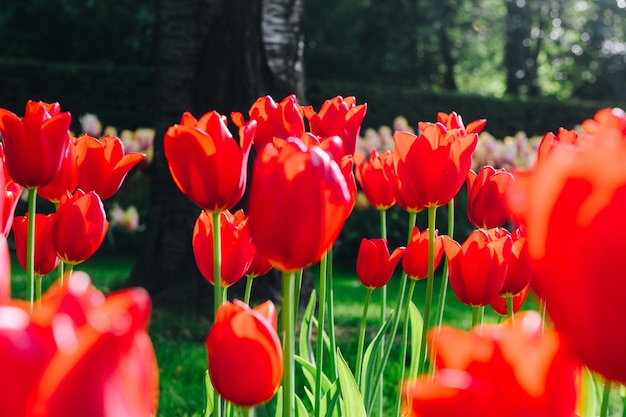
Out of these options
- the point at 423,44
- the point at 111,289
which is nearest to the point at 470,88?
the point at 423,44

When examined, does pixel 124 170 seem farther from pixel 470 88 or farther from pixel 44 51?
pixel 470 88

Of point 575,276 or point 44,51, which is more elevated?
point 575,276

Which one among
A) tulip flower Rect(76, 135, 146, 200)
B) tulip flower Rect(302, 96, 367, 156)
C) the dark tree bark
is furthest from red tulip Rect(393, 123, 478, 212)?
the dark tree bark

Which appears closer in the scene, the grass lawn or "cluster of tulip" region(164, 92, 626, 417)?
"cluster of tulip" region(164, 92, 626, 417)

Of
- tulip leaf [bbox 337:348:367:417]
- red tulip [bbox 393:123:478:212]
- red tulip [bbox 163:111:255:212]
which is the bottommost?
tulip leaf [bbox 337:348:367:417]

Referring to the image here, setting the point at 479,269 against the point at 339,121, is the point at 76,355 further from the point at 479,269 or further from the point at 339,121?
the point at 339,121

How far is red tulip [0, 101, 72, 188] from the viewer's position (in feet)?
4.15

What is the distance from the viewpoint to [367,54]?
16.9m

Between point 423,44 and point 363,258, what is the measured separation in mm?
16930

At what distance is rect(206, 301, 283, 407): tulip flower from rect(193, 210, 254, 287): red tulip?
388mm

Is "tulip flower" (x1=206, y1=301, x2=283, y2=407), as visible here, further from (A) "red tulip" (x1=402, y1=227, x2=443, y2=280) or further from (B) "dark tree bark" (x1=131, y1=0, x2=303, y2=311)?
(B) "dark tree bark" (x1=131, y1=0, x2=303, y2=311)

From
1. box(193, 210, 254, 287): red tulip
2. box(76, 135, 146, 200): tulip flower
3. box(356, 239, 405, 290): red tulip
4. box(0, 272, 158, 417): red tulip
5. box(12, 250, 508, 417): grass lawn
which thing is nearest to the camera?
box(0, 272, 158, 417): red tulip

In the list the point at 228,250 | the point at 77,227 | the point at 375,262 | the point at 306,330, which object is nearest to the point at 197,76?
the point at 306,330

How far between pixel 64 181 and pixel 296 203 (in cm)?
83
